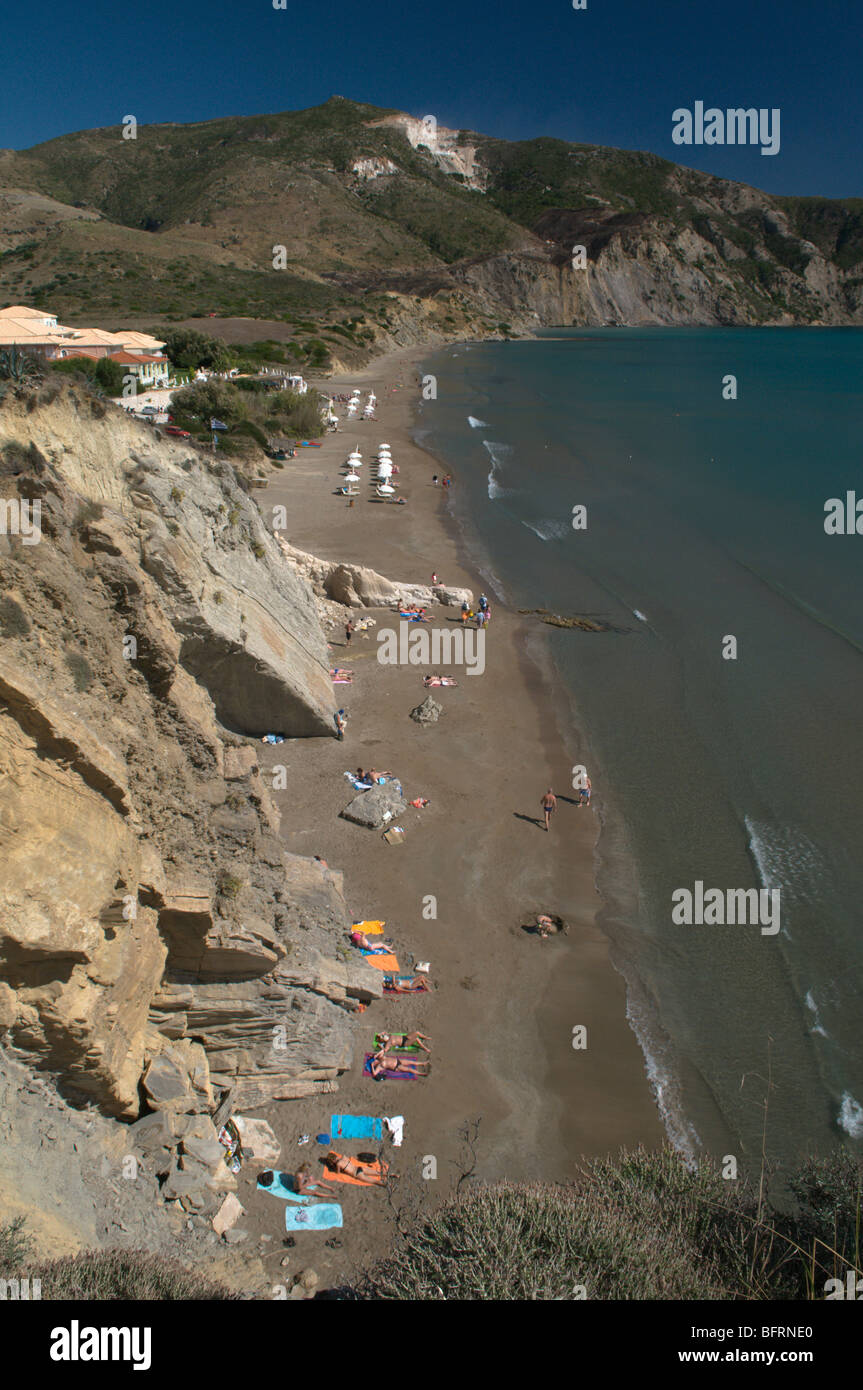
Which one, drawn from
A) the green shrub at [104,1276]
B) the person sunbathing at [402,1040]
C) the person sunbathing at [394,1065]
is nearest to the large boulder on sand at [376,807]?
the person sunbathing at [402,1040]

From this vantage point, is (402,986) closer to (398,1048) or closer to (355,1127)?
(398,1048)

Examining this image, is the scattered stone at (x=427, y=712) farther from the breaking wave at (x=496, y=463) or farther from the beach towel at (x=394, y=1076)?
the breaking wave at (x=496, y=463)

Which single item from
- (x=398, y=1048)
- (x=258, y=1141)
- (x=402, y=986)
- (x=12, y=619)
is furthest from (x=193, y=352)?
(x=258, y=1141)

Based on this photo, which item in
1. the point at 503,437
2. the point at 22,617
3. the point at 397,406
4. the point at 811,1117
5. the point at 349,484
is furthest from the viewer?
the point at 397,406

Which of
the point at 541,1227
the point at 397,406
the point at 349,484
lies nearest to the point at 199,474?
the point at 541,1227

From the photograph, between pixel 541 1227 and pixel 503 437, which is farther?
pixel 503 437

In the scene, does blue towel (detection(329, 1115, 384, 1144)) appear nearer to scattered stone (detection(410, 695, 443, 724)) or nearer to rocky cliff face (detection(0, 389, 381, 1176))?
rocky cliff face (detection(0, 389, 381, 1176))

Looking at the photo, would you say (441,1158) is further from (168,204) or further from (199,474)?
(168,204)
